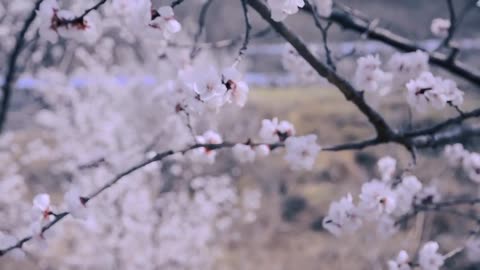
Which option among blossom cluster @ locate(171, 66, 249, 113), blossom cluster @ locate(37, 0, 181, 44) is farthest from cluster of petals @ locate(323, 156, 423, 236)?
blossom cluster @ locate(37, 0, 181, 44)

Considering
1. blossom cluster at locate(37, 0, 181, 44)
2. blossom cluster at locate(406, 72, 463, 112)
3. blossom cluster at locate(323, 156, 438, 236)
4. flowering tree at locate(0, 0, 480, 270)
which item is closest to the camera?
blossom cluster at locate(37, 0, 181, 44)

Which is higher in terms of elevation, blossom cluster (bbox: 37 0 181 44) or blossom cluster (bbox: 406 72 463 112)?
blossom cluster (bbox: 406 72 463 112)

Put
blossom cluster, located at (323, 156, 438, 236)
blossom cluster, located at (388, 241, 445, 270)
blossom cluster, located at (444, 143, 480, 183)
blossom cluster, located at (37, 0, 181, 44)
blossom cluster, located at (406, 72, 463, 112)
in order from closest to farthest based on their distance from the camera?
blossom cluster, located at (37, 0, 181, 44)
blossom cluster, located at (406, 72, 463, 112)
blossom cluster, located at (323, 156, 438, 236)
blossom cluster, located at (388, 241, 445, 270)
blossom cluster, located at (444, 143, 480, 183)

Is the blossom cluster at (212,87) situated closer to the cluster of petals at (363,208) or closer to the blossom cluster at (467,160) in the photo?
the cluster of petals at (363,208)

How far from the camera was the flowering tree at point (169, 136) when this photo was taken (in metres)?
1.50

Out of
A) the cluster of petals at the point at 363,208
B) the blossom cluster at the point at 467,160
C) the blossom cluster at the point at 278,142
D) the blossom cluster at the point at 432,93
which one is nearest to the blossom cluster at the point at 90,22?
the blossom cluster at the point at 278,142

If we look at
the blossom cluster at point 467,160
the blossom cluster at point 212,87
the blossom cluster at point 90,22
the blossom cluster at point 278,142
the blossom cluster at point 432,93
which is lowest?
the blossom cluster at point 212,87

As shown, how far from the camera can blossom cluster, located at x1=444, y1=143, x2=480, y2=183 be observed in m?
2.69

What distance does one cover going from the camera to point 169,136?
6398mm

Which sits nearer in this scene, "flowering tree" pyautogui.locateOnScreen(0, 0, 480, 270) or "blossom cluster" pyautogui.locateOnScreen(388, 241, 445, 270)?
"flowering tree" pyautogui.locateOnScreen(0, 0, 480, 270)

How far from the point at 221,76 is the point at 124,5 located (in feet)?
1.14

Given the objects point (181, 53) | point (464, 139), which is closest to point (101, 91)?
point (181, 53)

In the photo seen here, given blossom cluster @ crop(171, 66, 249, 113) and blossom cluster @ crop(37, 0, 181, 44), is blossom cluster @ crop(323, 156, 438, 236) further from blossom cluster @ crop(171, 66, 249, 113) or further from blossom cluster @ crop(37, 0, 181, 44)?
blossom cluster @ crop(37, 0, 181, 44)

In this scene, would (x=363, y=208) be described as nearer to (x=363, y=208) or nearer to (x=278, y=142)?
(x=363, y=208)
